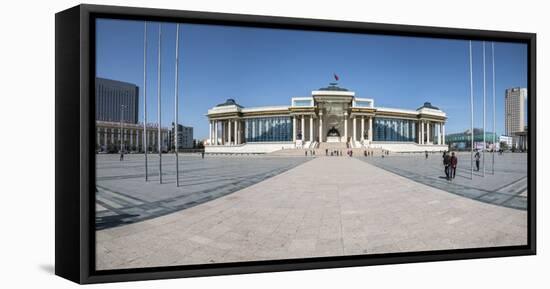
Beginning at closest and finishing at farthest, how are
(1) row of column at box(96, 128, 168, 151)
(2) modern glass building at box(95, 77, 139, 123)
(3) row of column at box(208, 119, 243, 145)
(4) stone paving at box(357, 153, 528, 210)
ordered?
(2) modern glass building at box(95, 77, 139, 123)
(1) row of column at box(96, 128, 168, 151)
(3) row of column at box(208, 119, 243, 145)
(4) stone paving at box(357, 153, 528, 210)

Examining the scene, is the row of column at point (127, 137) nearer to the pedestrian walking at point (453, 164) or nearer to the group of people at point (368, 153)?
the group of people at point (368, 153)

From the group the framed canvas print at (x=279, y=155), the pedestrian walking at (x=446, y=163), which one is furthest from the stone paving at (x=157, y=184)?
the pedestrian walking at (x=446, y=163)

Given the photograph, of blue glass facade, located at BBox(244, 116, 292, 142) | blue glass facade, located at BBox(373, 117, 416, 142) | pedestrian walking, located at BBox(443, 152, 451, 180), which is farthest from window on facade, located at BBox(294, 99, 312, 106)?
pedestrian walking, located at BBox(443, 152, 451, 180)

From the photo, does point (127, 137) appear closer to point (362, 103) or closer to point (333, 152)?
point (333, 152)

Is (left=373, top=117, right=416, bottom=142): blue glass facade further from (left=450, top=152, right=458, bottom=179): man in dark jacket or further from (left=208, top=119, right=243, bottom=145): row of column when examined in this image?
(left=208, top=119, right=243, bottom=145): row of column

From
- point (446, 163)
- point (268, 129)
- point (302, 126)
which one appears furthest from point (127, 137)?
point (446, 163)

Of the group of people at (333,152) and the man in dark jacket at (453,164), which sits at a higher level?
the group of people at (333,152)

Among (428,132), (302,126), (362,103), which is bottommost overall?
(428,132)
